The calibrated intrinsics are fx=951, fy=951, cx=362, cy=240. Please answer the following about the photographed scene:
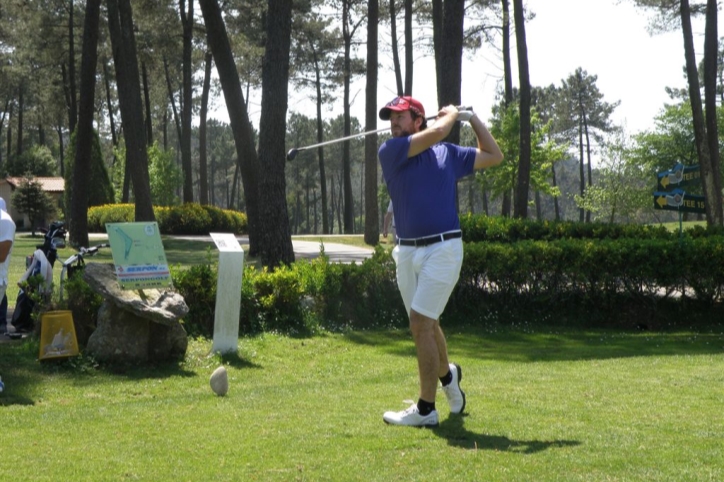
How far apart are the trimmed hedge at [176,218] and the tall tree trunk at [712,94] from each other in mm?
19511

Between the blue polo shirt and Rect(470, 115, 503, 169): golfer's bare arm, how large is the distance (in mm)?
268

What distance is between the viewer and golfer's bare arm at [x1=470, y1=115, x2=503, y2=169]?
6.05 m

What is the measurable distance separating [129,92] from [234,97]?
7.40 meters

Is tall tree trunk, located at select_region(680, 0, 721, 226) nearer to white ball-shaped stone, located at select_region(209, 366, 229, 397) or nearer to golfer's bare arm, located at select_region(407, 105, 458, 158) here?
white ball-shaped stone, located at select_region(209, 366, 229, 397)

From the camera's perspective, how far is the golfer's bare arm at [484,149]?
Result: 6047 mm

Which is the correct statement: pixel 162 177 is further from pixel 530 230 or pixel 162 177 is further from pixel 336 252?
pixel 530 230

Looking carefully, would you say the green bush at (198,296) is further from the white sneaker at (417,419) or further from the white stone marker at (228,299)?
the white sneaker at (417,419)

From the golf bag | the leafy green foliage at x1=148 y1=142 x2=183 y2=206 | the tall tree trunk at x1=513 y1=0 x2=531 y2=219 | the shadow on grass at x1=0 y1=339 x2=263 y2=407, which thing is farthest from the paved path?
the leafy green foliage at x1=148 y1=142 x2=183 y2=206

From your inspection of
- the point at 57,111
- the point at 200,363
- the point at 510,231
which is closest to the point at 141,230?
the point at 200,363

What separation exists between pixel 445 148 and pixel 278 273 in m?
6.16

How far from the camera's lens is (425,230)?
19.0 ft

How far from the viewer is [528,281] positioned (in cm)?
1379

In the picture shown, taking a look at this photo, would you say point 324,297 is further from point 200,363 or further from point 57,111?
point 57,111

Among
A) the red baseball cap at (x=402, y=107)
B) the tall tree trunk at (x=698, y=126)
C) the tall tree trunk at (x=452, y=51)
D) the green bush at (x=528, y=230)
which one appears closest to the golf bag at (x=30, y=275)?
the red baseball cap at (x=402, y=107)
